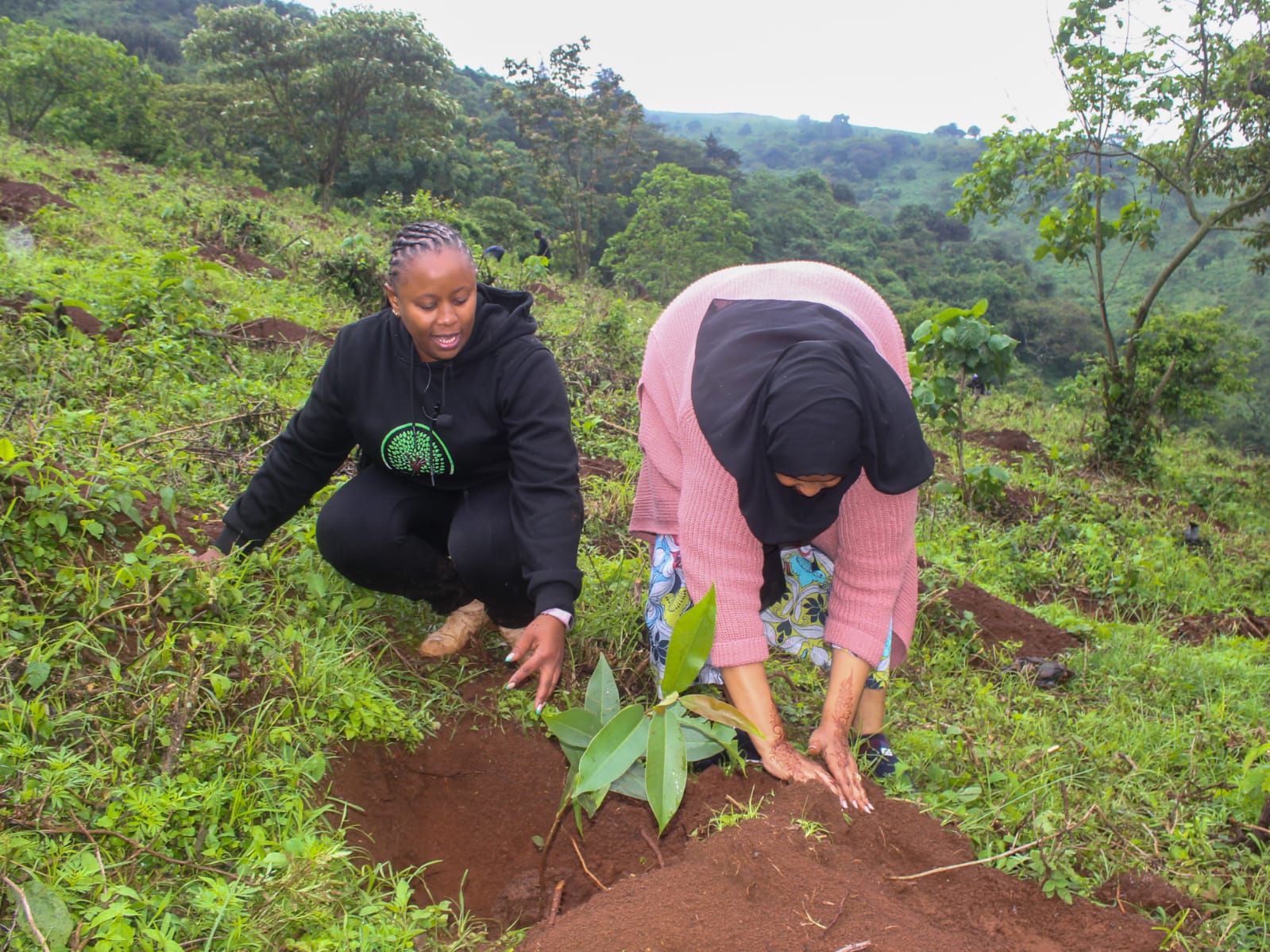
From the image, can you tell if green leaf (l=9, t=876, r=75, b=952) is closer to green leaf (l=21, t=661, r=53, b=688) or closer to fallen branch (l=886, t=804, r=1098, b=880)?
green leaf (l=21, t=661, r=53, b=688)

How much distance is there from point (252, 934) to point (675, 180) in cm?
2722

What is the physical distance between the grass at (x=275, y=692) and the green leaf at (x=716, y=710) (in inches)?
8.0

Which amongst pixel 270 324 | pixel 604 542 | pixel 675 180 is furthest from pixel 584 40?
pixel 604 542

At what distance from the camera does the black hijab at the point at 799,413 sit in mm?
1617

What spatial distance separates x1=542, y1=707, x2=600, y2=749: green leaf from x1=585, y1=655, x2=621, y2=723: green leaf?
0.01 metres

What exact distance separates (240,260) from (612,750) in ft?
19.0

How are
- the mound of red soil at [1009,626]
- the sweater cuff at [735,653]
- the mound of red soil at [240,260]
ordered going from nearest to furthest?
the sweater cuff at [735,653] < the mound of red soil at [1009,626] < the mound of red soil at [240,260]

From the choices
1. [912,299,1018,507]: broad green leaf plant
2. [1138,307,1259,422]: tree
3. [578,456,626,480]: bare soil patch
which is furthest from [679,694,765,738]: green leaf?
[1138,307,1259,422]: tree

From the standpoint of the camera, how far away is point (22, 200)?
6.46 meters

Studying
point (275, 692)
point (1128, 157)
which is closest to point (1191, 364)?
point (1128, 157)

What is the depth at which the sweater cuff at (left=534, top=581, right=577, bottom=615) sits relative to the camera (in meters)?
1.96

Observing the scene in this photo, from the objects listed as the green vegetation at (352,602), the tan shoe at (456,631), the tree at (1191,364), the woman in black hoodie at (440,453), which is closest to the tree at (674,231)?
the tree at (1191,364)

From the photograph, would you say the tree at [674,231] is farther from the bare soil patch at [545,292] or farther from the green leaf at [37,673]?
the green leaf at [37,673]

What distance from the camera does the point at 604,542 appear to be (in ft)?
10.9
